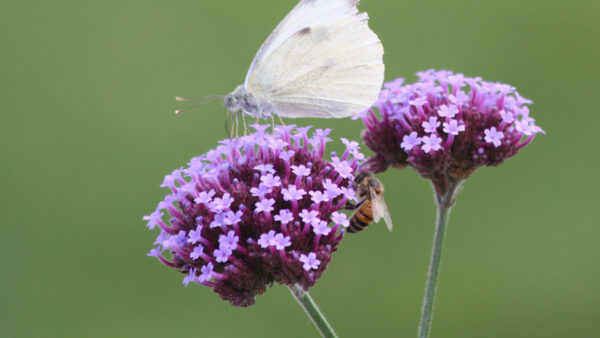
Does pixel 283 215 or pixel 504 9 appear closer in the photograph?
pixel 283 215

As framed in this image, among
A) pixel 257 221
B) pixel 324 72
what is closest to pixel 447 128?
pixel 324 72

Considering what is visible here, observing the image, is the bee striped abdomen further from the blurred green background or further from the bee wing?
the blurred green background

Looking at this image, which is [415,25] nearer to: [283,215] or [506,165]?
[506,165]

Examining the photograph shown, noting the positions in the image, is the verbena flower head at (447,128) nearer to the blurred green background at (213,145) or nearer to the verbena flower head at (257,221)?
the verbena flower head at (257,221)

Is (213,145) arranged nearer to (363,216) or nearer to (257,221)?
(363,216)

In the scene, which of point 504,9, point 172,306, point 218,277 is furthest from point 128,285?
point 504,9
